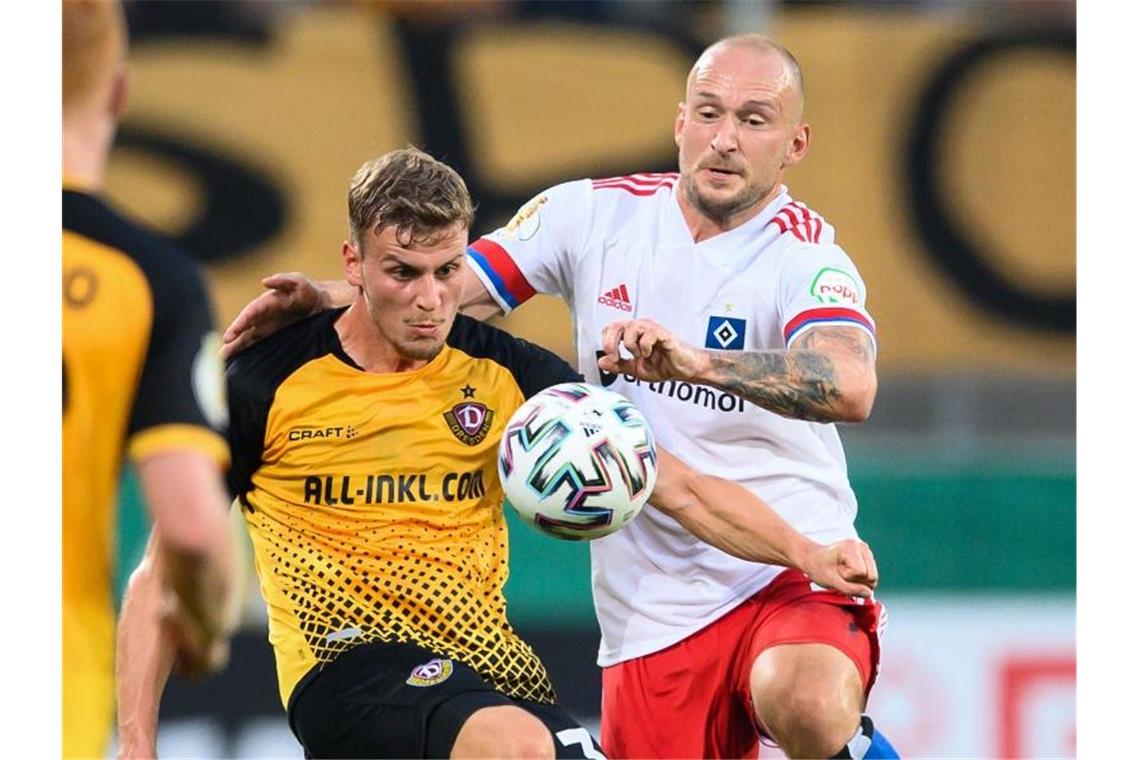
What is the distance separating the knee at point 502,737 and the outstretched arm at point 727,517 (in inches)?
30.1

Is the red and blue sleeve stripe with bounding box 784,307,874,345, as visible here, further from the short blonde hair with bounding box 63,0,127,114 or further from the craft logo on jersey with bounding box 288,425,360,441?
the short blonde hair with bounding box 63,0,127,114

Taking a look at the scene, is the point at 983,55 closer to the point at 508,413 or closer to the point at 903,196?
the point at 903,196

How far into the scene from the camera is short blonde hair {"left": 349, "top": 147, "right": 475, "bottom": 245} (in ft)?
12.7

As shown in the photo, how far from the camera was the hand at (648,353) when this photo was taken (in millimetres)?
3797

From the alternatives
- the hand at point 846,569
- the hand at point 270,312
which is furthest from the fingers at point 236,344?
the hand at point 846,569

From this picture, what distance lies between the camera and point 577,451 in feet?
12.7

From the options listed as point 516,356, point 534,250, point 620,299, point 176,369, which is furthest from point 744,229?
point 176,369

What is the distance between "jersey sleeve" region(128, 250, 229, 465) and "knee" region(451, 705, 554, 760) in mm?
1088

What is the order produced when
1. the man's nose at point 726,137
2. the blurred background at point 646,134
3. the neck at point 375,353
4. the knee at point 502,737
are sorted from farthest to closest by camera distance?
the blurred background at point 646,134
the man's nose at point 726,137
the neck at point 375,353
the knee at point 502,737

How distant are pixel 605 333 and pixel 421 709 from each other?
927mm

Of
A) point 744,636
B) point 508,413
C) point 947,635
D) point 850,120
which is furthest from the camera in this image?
point 850,120

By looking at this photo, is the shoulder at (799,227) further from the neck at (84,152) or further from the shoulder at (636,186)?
the neck at (84,152)

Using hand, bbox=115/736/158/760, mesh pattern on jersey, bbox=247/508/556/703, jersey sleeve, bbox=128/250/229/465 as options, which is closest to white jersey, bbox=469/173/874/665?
mesh pattern on jersey, bbox=247/508/556/703
